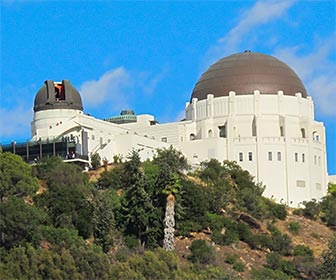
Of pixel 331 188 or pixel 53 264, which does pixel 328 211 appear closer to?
pixel 331 188

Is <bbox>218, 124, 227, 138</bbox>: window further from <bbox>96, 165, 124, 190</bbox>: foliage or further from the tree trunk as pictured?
the tree trunk

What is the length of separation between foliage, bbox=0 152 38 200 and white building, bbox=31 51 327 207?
11.2 m

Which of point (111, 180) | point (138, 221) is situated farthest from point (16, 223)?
point (111, 180)

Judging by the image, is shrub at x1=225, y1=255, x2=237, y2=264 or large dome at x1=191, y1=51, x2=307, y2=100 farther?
large dome at x1=191, y1=51, x2=307, y2=100

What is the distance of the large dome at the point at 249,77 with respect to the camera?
115812 millimetres

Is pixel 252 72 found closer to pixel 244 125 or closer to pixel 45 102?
pixel 244 125

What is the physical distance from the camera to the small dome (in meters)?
115

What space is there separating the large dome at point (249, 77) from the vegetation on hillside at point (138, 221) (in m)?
7.98

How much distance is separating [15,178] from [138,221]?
33.1 ft

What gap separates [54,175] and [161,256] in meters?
18.8

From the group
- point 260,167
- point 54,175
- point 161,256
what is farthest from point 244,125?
point 161,256

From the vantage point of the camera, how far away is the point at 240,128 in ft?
378

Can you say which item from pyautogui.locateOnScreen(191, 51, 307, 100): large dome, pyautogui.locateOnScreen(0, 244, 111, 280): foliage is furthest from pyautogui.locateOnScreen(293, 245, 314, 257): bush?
pyautogui.locateOnScreen(0, 244, 111, 280): foliage

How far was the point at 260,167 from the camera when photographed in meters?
113
